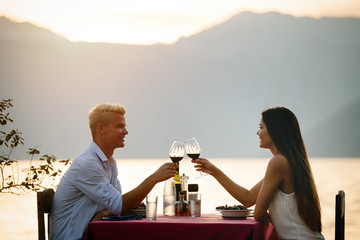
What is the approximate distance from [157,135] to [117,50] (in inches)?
451

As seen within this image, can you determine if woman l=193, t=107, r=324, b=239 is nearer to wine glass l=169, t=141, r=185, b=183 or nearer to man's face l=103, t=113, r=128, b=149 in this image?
wine glass l=169, t=141, r=185, b=183

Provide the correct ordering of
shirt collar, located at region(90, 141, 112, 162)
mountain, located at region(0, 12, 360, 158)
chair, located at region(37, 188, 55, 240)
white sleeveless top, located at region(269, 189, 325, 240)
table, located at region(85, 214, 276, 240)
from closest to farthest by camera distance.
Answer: table, located at region(85, 214, 276, 240) < white sleeveless top, located at region(269, 189, 325, 240) < chair, located at region(37, 188, 55, 240) < shirt collar, located at region(90, 141, 112, 162) < mountain, located at region(0, 12, 360, 158)

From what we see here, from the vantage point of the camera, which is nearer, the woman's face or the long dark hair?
the long dark hair

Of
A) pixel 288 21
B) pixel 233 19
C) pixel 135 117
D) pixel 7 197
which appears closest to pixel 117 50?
pixel 135 117

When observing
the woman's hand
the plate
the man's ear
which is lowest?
the plate

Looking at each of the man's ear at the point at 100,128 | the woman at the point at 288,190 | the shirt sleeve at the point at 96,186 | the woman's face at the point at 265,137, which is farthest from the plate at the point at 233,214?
the man's ear at the point at 100,128

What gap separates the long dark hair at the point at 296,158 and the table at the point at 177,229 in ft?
0.80

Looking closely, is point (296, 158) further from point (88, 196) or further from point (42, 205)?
point (42, 205)

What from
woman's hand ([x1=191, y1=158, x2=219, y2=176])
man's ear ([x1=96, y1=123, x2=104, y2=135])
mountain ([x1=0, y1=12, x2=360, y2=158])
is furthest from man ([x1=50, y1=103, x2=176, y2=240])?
mountain ([x1=0, y1=12, x2=360, y2=158])

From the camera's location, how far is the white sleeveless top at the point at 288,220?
2.86 m

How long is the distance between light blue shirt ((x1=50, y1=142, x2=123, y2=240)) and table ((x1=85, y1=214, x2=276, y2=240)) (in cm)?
18

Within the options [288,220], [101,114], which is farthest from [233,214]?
[101,114]

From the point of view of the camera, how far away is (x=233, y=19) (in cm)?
7319

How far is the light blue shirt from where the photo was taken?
293cm
